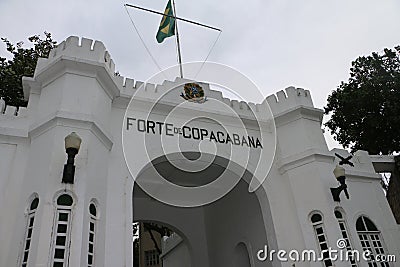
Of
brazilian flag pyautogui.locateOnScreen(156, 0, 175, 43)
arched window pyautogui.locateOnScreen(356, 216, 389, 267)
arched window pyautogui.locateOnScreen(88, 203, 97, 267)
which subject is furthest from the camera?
brazilian flag pyautogui.locateOnScreen(156, 0, 175, 43)

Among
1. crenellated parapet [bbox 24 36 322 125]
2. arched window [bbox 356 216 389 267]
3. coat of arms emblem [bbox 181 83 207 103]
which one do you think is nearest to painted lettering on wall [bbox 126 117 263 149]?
crenellated parapet [bbox 24 36 322 125]

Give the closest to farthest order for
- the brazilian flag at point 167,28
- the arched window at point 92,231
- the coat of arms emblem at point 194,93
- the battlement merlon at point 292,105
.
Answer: the arched window at point 92,231 → the coat of arms emblem at point 194,93 → the battlement merlon at point 292,105 → the brazilian flag at point 167,28

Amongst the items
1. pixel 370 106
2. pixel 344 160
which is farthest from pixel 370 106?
pixel 344 160

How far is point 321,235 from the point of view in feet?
21.8

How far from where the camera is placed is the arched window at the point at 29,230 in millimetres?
4950

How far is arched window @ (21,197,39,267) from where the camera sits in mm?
4950

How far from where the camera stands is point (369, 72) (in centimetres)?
1341

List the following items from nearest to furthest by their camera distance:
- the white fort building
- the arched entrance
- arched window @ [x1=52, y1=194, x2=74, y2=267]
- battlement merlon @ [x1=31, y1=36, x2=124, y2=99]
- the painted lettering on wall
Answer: arched window @ [x1=52, y1=194, x2=74, y2=267], the white fort building, battlement merlon @ [x1=31, y1=36, x2=124, y2=99], the painted lettering on wall, the arched entrance

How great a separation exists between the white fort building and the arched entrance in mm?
52

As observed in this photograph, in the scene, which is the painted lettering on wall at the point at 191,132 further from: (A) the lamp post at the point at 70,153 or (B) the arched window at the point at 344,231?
(B) the arched window at the point at 344,231

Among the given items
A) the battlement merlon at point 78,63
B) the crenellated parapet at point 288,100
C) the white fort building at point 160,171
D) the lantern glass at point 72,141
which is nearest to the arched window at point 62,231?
the white fort building at point 160,171

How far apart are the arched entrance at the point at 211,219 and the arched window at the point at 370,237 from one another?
193 centimetres

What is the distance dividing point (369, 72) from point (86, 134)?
11129 millimetres

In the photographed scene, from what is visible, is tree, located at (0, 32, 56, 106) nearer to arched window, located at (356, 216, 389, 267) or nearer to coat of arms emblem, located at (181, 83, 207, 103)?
coat of arms emblem, located at (181, 83, 207, 103)
